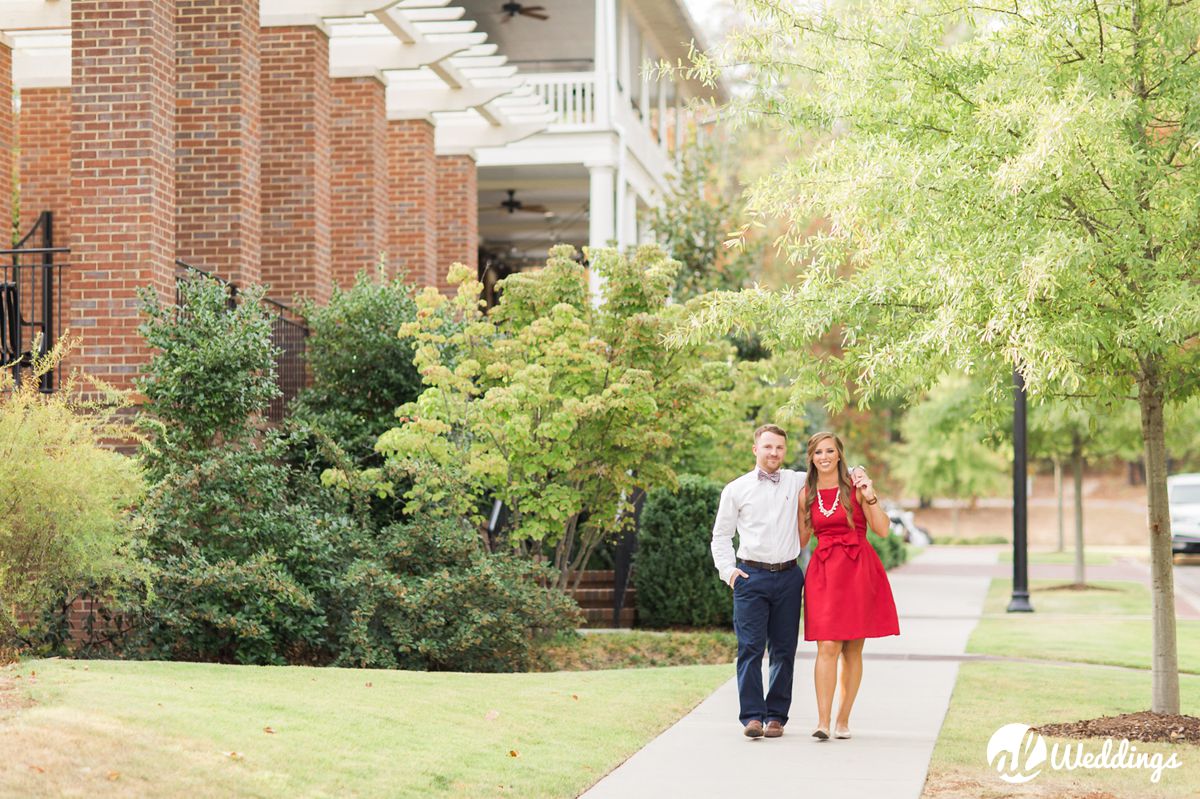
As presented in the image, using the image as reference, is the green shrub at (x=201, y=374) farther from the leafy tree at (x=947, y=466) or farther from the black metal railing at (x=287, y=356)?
the leafy tree at (x=947, y=466)

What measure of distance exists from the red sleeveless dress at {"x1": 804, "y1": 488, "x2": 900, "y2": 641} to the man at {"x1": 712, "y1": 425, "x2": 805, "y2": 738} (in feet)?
0.60

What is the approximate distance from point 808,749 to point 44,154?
44.1 feet

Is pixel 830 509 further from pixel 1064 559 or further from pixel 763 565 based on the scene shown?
pixel 1064 559

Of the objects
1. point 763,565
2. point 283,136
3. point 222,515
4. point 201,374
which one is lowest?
point 763,565

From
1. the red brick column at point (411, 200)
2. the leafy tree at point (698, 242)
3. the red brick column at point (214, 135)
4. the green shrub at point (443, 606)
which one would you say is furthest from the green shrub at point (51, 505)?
the leafy tree at point (698, 242)

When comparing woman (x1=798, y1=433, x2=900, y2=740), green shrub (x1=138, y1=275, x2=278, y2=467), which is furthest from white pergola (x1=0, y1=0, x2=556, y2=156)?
woman (x1=798, y1=433, x2=900, y2=740)

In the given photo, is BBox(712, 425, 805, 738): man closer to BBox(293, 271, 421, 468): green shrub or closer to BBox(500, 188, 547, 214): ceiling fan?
BBox(293, 271, 421, 468): green shrub

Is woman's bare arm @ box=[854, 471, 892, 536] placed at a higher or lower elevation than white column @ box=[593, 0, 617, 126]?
lower

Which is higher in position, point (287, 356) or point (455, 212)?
point (455, 212)

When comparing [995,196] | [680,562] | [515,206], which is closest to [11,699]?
[995,196]

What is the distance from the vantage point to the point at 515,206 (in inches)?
1110

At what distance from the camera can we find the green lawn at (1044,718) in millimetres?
7234

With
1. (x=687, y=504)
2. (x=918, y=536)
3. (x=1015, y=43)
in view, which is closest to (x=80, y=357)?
(x=687, y=504)

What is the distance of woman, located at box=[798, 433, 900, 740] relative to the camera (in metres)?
8.23
